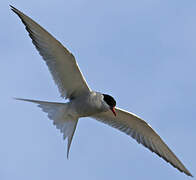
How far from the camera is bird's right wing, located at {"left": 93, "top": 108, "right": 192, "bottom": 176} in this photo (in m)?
12.4

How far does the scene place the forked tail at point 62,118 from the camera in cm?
1167

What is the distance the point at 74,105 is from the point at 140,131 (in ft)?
5.52

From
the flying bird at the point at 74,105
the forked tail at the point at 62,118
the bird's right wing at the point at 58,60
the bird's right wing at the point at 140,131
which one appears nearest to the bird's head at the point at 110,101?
the flying bird at the point at 74,105

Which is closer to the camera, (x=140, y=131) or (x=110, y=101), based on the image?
(x=110, y=101)

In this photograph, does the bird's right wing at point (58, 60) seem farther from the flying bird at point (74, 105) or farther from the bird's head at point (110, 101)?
the bird's head at point (110, 101)

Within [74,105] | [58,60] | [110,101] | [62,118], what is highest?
[58,60]

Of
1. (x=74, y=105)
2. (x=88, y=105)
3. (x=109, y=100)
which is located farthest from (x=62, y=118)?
(x=109, y=100)

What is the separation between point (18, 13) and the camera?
10.6 metres

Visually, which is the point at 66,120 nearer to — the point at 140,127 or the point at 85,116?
the point at 85,116

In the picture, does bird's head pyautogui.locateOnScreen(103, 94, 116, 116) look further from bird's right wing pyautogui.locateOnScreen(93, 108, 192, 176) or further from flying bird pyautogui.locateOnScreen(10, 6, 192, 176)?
bird's right wing pyautogui.locateOnScreen(93, 108, 192, 176)

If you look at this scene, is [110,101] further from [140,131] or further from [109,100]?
[140,131]

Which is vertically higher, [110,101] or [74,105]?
[110,101]

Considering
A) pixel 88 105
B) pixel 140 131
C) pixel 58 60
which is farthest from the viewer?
pixel 140 131

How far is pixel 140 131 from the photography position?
41.7 feet
